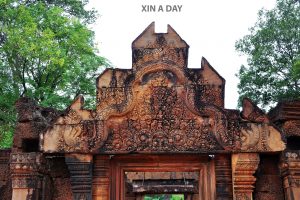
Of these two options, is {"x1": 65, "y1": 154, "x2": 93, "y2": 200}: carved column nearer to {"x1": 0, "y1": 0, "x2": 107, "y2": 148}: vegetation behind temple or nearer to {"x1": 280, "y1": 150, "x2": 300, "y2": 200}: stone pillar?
{"x1": 280, "y1": 150, "x2": 300, "y2": 200}: stone pillar

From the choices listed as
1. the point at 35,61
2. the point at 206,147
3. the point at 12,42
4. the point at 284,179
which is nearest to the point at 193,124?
the point at 206,147

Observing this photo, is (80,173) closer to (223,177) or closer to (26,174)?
(26,174)

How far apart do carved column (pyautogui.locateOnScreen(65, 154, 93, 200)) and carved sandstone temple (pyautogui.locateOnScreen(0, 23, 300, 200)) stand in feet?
0.05

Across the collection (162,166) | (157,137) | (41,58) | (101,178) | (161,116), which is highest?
(41,58)

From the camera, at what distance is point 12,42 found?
13.3 meters

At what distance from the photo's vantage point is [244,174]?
618cm

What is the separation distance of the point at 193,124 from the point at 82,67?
10.0 m

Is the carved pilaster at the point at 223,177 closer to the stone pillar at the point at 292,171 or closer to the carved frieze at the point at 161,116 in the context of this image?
Answer: the carved frieze at the point at 161,116

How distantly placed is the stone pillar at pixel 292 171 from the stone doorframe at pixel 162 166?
3.85 ft

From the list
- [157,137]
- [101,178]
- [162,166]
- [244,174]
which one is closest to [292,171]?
[244,174]

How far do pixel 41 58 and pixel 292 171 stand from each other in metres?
10.00

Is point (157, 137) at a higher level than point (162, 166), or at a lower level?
higher

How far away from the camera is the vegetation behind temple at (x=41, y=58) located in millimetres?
13492

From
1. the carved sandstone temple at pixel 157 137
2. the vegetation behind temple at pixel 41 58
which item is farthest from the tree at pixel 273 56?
the carved sandstone temple at pixel 157 137
